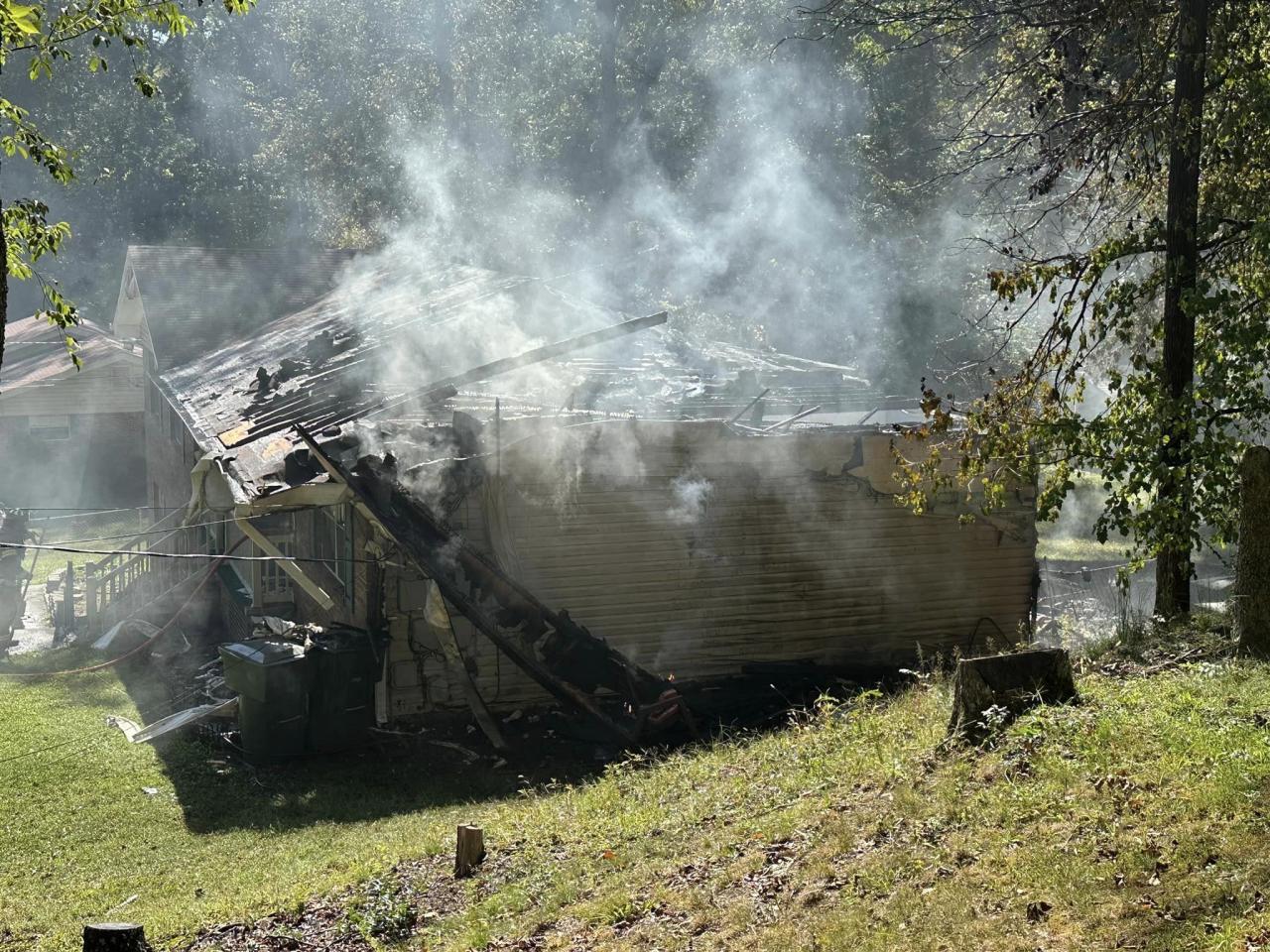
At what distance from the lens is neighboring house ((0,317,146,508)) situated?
3294 centimetres

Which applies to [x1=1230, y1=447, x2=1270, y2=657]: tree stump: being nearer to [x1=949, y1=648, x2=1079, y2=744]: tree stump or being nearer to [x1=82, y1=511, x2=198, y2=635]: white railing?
[x1=949, y1=648, x2=1079, y2=744]: tree stump

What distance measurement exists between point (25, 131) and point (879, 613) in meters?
10.3

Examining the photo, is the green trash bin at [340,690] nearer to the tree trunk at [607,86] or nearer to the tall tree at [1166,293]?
the tall tree at [1166,293]

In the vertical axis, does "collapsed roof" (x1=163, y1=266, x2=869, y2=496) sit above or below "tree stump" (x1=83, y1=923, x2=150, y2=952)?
above

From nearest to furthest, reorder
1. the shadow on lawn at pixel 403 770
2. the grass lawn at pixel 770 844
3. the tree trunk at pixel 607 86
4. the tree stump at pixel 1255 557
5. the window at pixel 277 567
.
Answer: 1. the grass lawn at pixel 770 844
2. the tree stump at pixel 1255 557
3. the shadow on lawn at pixel 403 770
4. the window at pixel 277 567
5. the tree trunk at pixel 607 86

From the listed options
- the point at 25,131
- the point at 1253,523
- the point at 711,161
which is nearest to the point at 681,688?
the point at 1253,523

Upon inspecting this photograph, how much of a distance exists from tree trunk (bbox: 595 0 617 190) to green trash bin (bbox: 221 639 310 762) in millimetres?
26699

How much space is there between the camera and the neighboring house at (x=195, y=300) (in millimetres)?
22719

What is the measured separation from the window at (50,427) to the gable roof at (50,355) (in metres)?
1.15

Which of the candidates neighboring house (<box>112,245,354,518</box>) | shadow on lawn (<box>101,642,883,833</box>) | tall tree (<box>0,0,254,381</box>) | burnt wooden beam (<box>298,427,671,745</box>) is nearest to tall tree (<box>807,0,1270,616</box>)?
burnt wooden beam (<box>298,427,671,745</box>)

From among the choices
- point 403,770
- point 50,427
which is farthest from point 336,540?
point 50,427

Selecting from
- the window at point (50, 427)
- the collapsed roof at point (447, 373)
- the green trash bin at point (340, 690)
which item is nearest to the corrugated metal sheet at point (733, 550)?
the collapsed roof at point (447, 373)

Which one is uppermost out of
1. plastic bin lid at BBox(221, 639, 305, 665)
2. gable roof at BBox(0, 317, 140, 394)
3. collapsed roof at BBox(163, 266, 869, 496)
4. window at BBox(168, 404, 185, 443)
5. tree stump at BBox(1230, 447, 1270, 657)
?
gable roof at BBox(0, 317, 140, 394)

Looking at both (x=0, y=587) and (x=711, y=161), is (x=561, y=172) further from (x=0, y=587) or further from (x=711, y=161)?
(x=0, y=587)
